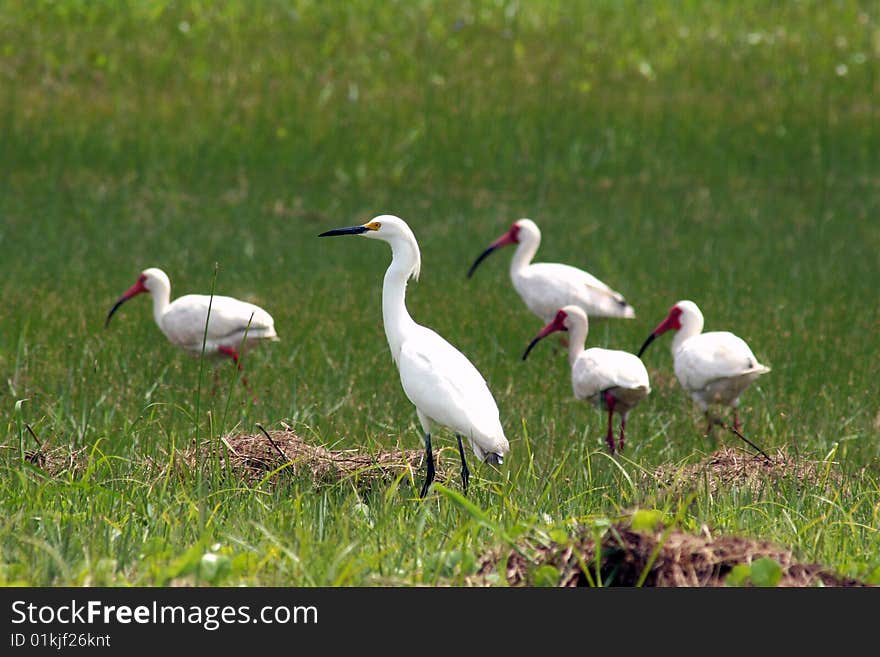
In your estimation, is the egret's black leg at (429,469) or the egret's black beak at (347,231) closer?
the egret's black leg at (429,469)

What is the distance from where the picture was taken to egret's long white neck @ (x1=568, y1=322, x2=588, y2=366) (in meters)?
8.25

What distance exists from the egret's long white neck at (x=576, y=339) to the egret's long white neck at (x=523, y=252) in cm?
195

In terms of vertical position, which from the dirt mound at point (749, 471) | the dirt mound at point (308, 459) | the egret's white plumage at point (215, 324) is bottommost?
the dirt mound at point (749, 471)

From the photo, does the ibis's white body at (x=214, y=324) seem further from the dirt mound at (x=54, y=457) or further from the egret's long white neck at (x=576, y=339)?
the dirt mound at (x=54, y=457)

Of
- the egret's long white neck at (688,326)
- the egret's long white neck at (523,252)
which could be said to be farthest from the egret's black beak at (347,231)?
the egret's long white neck at (523,252)

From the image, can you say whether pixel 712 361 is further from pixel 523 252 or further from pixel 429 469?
pixel 523 252

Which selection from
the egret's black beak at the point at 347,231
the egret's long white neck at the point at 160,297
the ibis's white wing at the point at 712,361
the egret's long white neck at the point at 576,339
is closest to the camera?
the egret's black beak at the point at 347,231

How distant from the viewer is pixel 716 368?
A: 7.21 metres

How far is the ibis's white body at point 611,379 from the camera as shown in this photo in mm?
7121

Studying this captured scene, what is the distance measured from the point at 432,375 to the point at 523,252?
15.4 feet

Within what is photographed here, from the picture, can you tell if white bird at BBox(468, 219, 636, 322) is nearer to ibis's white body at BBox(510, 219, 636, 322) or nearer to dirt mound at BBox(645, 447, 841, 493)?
ibis's white body at BBox(510, 219, 636, 322)

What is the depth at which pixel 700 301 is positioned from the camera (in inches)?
417
